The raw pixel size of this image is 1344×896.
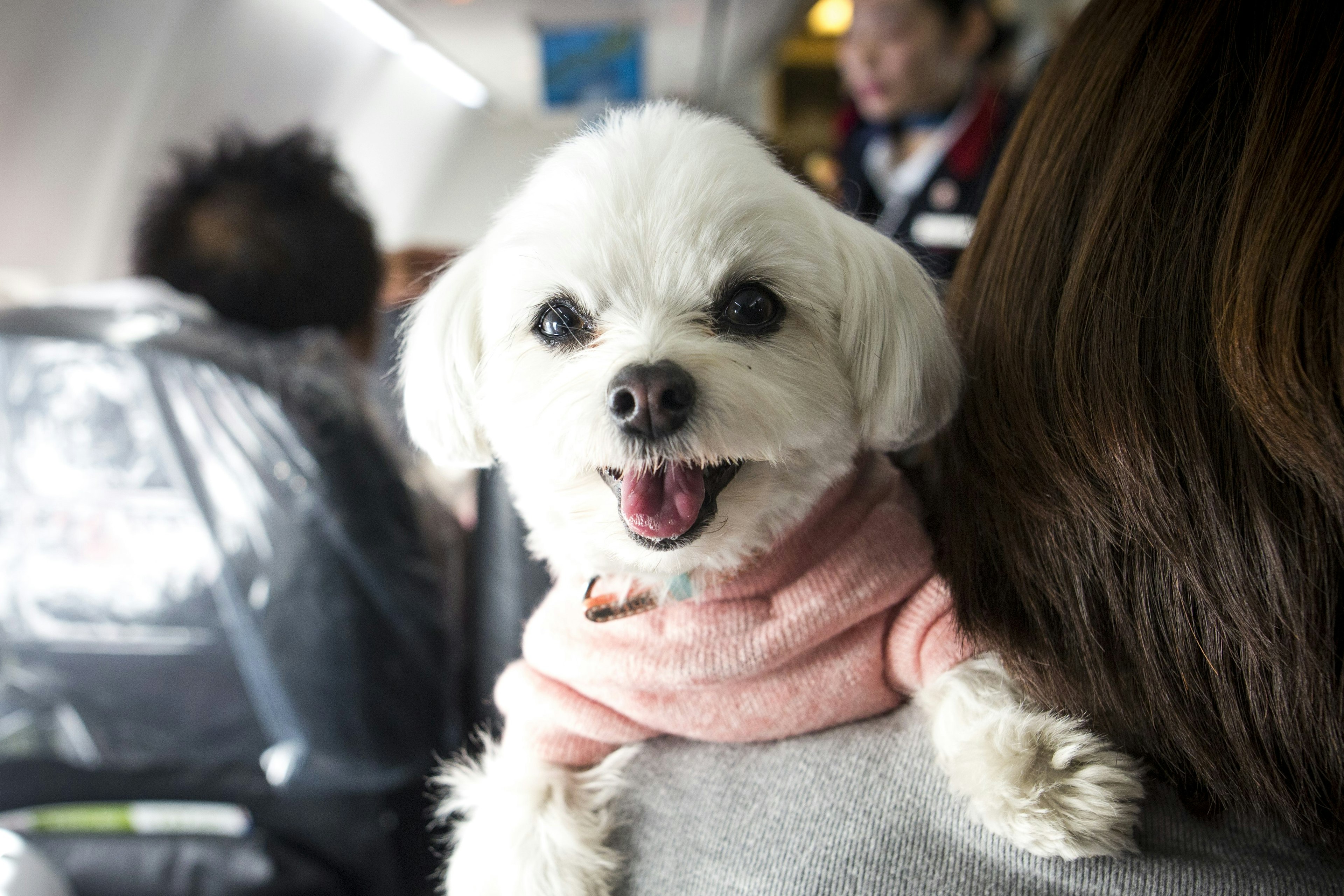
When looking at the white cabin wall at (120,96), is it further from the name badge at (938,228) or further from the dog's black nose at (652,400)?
the dog's black nose at (652,400)

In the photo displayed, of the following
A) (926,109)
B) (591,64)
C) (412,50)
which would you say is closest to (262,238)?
→ (926,109)

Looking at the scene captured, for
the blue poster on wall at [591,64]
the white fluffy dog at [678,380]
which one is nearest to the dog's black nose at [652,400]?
the white fluffy dog at [678,380]

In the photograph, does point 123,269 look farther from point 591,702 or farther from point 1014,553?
point 1014,553

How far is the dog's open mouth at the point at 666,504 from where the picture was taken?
67 cm

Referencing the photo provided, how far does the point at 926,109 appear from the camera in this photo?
213 cm

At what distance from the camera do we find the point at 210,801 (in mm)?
1454

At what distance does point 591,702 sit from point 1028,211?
21.5 inches

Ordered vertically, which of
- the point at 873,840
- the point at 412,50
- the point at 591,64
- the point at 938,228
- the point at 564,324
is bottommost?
the point at 873,840

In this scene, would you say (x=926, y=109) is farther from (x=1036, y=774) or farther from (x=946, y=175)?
(x=1036, y=774)

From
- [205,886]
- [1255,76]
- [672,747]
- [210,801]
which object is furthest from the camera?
[210,801]

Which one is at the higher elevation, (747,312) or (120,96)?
(120,96)

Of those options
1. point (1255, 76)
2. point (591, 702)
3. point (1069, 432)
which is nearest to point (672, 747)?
point (591, 702)

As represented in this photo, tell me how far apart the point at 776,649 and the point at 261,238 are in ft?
5.51

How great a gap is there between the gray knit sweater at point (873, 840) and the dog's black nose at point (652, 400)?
0.93 ft
